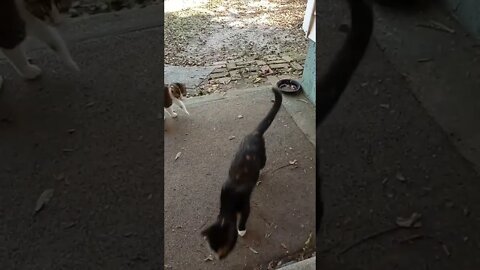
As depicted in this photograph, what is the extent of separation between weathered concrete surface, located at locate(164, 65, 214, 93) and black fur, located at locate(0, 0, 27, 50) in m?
1.89

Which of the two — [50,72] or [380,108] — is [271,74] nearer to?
[380,108]

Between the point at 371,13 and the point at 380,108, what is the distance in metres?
0.15

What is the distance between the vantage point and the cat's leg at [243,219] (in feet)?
4.37

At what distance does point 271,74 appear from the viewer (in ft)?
8.45

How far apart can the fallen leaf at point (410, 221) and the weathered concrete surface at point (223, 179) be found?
77 centimetres

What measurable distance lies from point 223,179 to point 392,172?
1054 mm

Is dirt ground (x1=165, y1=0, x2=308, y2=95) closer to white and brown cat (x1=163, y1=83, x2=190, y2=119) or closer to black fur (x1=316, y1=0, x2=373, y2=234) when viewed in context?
white and brown cat (x1=163, y1=83, x2=190, y2=119)

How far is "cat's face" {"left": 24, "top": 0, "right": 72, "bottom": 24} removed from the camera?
0.57 meters

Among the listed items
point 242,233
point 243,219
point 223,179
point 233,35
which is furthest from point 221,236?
point 233,35

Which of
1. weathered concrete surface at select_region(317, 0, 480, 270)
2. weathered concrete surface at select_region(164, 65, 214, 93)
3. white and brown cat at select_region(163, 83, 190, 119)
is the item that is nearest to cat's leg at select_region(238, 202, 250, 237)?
weathered concrete surface at select_region(317, 0, 480, 270)

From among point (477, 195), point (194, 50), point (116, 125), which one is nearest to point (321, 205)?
point (477, 195)

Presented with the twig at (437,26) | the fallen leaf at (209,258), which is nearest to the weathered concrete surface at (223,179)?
the fallen leaf at (209,258)

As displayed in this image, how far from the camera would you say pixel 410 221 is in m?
0.81

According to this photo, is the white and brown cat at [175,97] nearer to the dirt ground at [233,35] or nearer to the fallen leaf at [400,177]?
the dirt ground at [233,35]
